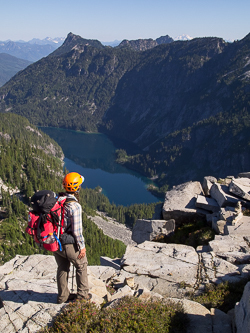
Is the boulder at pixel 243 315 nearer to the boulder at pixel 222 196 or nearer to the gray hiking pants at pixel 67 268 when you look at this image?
the gray hiking pants at pixel 67 268

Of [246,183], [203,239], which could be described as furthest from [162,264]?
[246,183]

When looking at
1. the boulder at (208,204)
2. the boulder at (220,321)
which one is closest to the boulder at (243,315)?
the boulder at (220,321)

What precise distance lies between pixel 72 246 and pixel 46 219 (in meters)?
1.37

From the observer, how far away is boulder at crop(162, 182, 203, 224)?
21.8 metres

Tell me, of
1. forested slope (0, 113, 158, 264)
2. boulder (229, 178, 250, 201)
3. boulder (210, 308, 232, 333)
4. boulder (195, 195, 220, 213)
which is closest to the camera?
boulder (210, 308, 232, 333)

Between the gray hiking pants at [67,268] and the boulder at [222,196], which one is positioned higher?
the gray hiking pants at [67,268]

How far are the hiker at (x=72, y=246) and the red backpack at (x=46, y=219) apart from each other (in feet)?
0.86

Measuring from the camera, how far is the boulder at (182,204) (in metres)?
21.8

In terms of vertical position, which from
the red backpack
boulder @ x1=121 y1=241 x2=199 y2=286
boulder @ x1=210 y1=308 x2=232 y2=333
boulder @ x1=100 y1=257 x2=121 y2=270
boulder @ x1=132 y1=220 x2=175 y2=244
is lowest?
boulder @ x1=100 y1=257 x2=121 y2=270

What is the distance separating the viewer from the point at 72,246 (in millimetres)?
9648

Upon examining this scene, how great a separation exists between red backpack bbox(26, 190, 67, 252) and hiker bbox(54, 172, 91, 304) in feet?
0.86

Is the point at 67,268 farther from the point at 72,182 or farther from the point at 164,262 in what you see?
the point at 164,262

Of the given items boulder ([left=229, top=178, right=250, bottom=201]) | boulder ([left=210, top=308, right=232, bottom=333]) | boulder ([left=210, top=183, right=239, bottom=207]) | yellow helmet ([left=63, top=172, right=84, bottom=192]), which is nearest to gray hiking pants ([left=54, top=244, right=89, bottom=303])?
yellow helmet ([left=63, top=172, right=84, bottom=192])

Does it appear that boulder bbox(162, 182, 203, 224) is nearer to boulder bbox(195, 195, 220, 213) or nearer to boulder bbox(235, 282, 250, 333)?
boulder bbox(195, 195, 220, 213)
